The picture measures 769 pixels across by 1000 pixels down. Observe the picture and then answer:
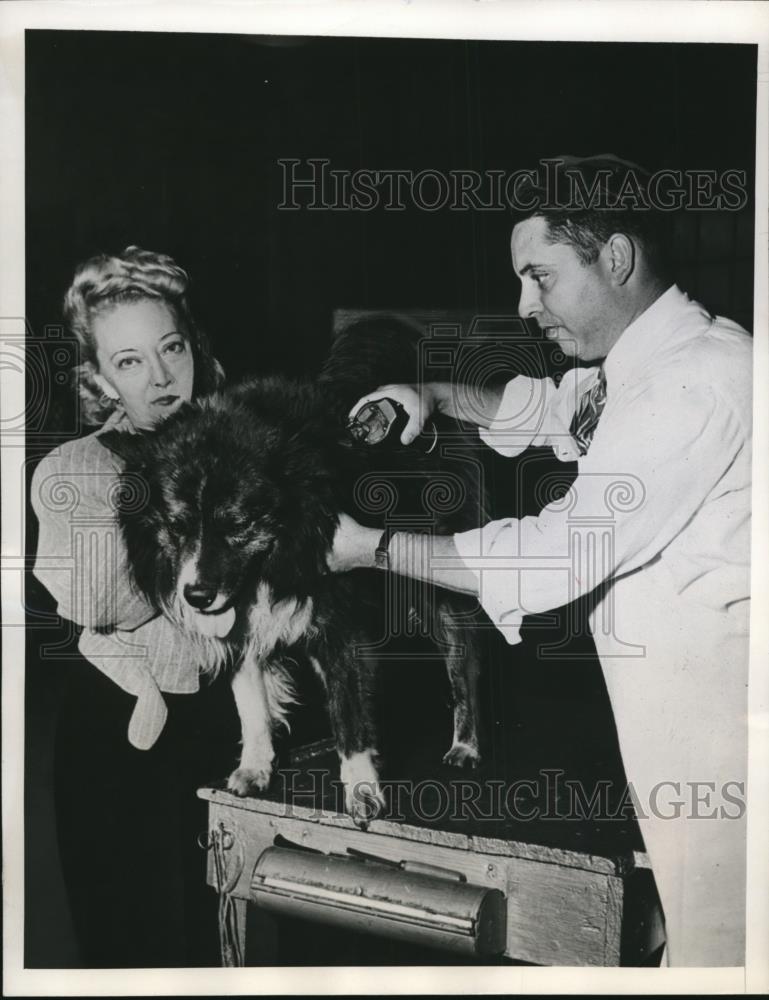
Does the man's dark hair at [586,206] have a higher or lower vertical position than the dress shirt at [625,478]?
higher

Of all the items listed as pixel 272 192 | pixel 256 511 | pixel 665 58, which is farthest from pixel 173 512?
pixel 665 58

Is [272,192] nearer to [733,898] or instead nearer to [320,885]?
[320,885]

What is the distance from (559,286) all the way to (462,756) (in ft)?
3.46

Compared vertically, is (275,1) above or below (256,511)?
above

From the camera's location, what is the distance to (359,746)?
2.09m

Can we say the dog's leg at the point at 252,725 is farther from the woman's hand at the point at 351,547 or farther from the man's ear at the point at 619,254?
the man's ear at the point at 619,254

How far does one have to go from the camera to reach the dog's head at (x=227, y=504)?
2078 millimetres

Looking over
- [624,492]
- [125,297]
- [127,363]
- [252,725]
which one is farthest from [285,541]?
[624,492]

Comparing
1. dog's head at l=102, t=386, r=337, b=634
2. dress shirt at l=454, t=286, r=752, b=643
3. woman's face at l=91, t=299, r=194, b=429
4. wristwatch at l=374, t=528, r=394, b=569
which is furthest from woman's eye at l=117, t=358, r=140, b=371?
dress shirt at l=454, t=286, r=752, b=643

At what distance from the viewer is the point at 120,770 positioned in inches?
82.7

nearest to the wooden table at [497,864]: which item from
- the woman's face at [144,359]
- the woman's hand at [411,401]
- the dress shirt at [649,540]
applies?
the dress shirt at [649,540]

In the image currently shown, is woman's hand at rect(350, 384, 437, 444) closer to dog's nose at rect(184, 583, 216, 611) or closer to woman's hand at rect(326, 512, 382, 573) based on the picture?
woman's hand at rect(326, 512, 382, 573)

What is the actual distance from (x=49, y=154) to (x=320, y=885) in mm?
1697

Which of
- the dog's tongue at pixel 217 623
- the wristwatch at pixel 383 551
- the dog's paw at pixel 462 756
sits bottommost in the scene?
the dog's paw at pixel 462 756
